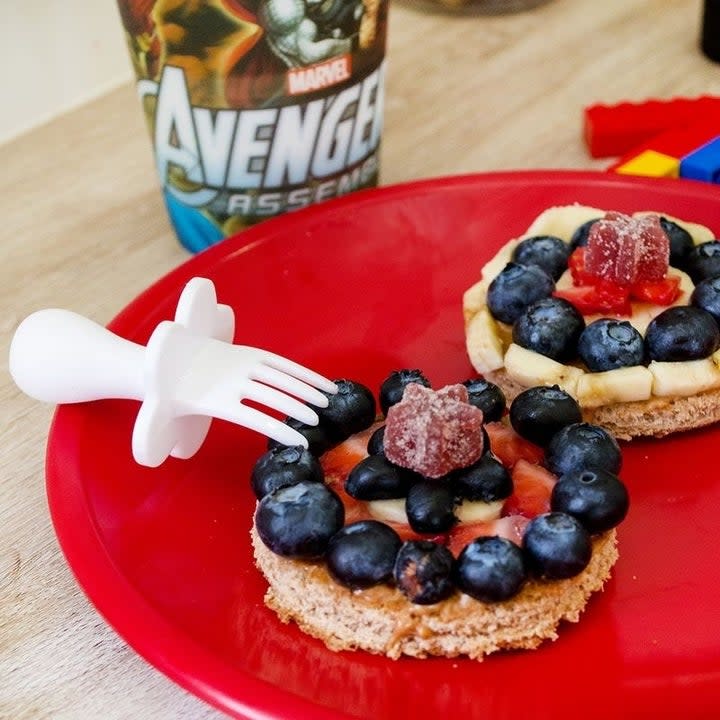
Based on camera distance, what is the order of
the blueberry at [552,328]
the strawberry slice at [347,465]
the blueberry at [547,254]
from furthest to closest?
1. the blueberry at [547,254]
2. the blueberry at [552,328]
3. the strawberry slice at [347,465]

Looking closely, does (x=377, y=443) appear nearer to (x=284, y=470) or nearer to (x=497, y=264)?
(x=284, y=470)

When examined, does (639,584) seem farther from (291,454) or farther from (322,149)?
(322,149)

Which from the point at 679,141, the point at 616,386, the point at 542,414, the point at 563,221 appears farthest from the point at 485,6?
the point at 542,414

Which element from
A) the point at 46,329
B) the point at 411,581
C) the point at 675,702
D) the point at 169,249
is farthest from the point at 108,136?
the point at 675,702

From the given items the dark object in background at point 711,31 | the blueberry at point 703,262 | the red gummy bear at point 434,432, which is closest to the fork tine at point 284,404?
the red gummy bear at point 434,432

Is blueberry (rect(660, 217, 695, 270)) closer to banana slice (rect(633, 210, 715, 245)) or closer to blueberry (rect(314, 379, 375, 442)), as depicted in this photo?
banana slice (rect(633, 210, 715, 245))

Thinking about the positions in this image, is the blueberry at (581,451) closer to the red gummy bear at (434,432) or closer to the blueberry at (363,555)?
the red gummy bear at (434,432)


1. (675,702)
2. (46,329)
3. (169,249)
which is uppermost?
(46,329)

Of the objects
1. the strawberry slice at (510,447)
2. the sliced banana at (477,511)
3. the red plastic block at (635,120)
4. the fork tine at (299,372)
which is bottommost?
the red plastic block at (635,120)
